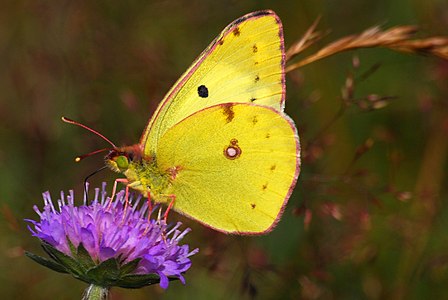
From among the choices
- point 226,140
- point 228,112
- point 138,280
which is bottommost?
point 138,280

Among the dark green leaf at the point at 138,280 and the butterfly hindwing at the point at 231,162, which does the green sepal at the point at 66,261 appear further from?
the butterfly hindwing at the point at 231,162

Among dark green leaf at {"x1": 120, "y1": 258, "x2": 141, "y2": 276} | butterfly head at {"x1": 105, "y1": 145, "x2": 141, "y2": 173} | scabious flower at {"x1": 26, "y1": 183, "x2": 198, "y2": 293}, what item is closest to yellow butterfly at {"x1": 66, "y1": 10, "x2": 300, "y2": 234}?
butterfly head at {"x1": 105, "y1": 145, "x2": 141, "y2": 173}

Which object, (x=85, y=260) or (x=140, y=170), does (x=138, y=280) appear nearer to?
(x=85, y=260)

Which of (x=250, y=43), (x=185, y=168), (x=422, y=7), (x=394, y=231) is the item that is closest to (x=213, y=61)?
(x=250, y=43)

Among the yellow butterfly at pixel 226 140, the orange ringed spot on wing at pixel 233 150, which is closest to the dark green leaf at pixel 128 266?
the yellow butterfly at pixel 226 140

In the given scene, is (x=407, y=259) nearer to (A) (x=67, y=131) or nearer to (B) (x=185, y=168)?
(B) (x=185, y=168)

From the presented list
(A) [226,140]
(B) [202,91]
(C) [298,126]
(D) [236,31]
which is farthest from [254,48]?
(C) [298,126]
